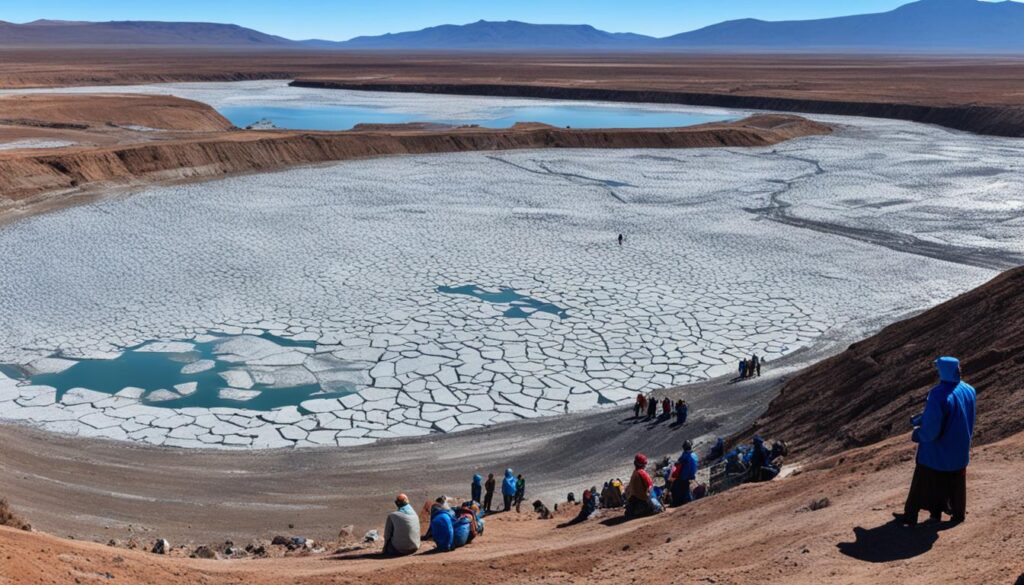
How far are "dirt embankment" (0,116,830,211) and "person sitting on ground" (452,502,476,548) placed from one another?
88.4 ft

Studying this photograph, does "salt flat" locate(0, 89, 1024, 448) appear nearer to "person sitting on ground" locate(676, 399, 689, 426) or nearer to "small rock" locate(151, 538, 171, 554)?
"person sitting on ground" locate(676, 399, 689, 426)

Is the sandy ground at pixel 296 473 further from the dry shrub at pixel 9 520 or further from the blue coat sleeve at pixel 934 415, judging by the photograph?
the blue coat sleeve at pixel 934 415

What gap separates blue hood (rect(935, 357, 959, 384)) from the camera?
20.0 feet

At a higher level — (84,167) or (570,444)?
(84,167)

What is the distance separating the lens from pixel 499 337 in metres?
17.7

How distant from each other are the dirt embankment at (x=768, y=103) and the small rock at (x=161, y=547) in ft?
186

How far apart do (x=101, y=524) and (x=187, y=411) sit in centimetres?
370

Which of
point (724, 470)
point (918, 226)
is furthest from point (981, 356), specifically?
point (918, 226)

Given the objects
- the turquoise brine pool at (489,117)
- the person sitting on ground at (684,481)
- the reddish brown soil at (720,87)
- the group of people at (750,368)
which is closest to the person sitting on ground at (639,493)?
the person sitting on ground at (684,481)

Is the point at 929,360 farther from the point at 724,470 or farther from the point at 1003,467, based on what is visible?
the point at 1003,467

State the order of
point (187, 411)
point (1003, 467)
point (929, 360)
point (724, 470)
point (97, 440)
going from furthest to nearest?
point (187, 411) < point (97, 440) < point (929, 360) < point (724, 470) < point (1003, 467)

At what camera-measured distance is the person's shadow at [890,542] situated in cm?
620

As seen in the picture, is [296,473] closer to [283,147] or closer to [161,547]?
[161,547]

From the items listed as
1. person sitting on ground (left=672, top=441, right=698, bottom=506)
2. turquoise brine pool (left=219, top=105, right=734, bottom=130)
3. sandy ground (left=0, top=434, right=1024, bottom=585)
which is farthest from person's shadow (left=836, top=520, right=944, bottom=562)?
turquoise brine pool (left=219, top=105, right=734, bottom=130)
